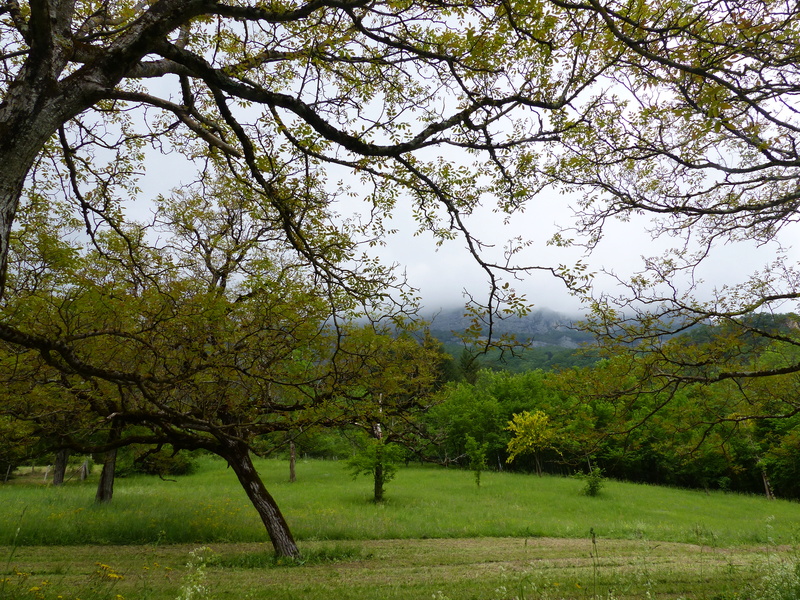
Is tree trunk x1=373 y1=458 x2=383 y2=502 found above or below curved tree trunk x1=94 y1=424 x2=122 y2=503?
below

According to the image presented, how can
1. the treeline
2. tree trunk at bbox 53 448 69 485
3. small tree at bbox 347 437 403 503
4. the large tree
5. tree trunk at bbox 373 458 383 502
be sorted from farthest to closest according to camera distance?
tree trunk at bbox 53 448 69 485 < the treeline < tree trunk at bbox 373 458 383 502 < small tree at bbox 347 437 403 503 < the large tree

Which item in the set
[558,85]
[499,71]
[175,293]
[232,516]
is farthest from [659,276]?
[232,516]

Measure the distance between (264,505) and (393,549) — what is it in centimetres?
371

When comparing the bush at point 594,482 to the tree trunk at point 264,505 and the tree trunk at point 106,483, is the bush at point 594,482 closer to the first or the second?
the tree trunk at point 264,505

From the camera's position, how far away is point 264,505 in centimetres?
973

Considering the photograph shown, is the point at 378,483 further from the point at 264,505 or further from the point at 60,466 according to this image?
the point at 60,466

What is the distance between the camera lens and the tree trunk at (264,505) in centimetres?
959

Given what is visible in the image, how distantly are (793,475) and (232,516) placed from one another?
38.4 metres

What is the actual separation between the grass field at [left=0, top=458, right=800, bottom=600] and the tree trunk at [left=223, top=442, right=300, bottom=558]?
1.35 ft

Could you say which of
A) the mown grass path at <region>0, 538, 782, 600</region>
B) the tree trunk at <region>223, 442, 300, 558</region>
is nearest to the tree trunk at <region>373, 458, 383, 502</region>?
the mown grass path at <region>0, 538, 782, 600</region>

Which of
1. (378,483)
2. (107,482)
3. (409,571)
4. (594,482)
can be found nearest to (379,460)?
(378,483)

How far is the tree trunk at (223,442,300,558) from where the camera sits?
378 inches

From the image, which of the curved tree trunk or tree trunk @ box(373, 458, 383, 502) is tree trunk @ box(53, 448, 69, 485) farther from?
tree trunk @ box(373, 458, 383, 502)

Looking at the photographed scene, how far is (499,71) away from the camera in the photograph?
4879mm
